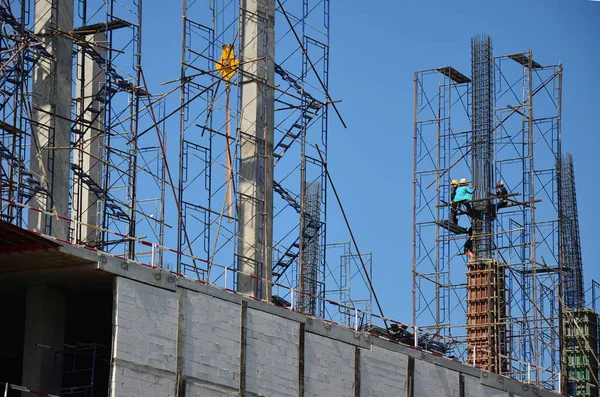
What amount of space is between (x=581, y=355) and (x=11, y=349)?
32894mm

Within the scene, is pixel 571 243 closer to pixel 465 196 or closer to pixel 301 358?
pixel 465 196

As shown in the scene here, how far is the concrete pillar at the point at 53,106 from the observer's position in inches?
2213

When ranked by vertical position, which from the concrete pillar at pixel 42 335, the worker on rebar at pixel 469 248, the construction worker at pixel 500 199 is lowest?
the concrete pillar at pixel 42 335

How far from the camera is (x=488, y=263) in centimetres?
6769

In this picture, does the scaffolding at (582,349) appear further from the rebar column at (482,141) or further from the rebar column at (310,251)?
the rebar column at (310,251)

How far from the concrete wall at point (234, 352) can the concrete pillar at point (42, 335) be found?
→ 3102 millimetres

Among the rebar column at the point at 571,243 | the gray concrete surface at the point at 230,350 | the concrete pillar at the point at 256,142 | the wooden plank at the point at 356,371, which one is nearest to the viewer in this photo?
the gray concrete surface at the point at 230,350

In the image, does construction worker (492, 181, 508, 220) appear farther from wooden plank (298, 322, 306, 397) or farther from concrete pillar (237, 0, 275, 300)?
wooden plank (298, 322, 306, 397)

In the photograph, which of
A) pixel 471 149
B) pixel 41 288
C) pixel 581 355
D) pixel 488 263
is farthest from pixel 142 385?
pixel 581 355

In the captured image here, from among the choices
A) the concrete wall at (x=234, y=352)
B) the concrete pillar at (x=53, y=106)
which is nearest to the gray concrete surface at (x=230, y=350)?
the concrete wall at (x=234, y=352)

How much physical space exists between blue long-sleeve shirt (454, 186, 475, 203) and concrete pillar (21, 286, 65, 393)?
89.5 feet

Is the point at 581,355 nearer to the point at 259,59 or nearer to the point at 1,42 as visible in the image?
the point at 259,59

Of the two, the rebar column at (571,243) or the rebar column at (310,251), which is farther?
the rebar column at (571,243)

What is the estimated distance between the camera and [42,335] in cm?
4703
